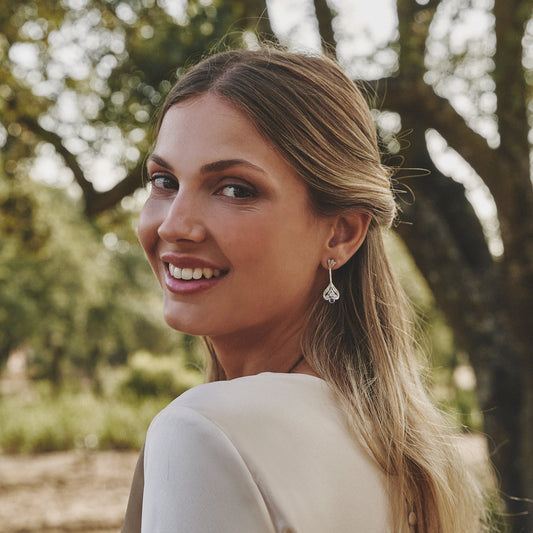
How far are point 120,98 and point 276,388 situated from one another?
16.7 ft

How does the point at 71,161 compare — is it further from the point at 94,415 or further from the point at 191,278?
the point at 94,415

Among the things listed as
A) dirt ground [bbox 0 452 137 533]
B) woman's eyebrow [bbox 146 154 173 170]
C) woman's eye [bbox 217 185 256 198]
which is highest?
woman's eyebrow [bbox 146 154 173 170]

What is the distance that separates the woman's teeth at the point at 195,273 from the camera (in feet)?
4.77

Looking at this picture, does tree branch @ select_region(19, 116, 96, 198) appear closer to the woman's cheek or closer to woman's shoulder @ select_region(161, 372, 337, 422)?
the woman's cheek

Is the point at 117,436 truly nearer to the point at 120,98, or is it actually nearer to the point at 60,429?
the point at 60,429

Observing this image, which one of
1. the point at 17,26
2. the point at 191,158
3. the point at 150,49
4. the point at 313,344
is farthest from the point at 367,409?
the point at 17,26

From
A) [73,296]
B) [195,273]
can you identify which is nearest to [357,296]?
[195,273]

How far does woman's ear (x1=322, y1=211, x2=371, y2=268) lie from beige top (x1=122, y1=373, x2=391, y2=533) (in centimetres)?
46

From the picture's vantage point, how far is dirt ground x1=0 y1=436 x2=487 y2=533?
8.75m

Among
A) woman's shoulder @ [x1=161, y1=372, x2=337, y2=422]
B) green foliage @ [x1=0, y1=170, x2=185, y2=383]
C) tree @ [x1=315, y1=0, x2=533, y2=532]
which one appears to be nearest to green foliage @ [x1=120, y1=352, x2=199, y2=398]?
green foliage @ [x1=0, y1=170, x2=185, y2=383]

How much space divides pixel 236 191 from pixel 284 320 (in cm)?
36

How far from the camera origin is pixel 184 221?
4.61 feet

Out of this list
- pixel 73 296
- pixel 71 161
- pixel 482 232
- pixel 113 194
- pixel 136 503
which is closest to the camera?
pixel 136 503

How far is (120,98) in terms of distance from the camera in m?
5.78
